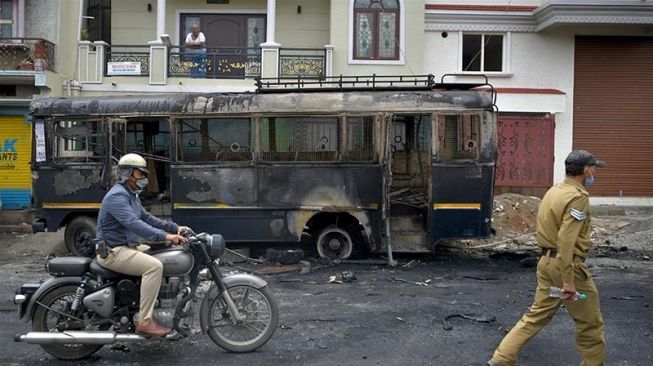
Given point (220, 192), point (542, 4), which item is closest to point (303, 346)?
point (220, 192)

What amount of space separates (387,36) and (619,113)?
6.40 meters

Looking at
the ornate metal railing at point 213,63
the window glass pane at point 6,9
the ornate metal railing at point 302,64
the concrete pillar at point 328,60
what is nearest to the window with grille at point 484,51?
the concrete pillar at point 328,60

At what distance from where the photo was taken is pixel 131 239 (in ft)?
18.8

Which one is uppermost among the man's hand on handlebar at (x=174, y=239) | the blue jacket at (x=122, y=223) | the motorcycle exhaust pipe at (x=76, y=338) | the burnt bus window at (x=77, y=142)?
the burnt bus window at (x=77, y=142)

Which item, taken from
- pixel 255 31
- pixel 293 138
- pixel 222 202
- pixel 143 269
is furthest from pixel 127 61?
pixel 143 269

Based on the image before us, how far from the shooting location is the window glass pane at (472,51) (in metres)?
18.1

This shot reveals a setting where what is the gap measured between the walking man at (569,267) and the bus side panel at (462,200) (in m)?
5.06

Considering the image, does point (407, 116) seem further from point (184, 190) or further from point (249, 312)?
point (249, 312)

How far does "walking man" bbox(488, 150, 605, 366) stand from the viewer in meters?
4.84

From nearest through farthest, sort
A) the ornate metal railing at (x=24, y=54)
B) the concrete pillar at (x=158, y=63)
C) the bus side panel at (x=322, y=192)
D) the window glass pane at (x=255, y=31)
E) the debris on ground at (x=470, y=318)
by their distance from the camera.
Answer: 1. the debris on ground at (x=470, y=318)
2. the bus side panel at (x=322, y=192)
3. the ornate metal railing at (x=24, y=54)
4. the concrete pillar at (x=158, y=63)
5. the window glass pane at (x=255, y=31)

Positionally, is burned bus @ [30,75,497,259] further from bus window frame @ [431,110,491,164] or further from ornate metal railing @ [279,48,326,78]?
ornate metal railing @ [279,48,326,78]

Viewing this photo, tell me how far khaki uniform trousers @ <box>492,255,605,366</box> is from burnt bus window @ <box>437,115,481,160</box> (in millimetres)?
5326

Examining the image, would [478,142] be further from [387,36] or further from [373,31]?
[373,31]

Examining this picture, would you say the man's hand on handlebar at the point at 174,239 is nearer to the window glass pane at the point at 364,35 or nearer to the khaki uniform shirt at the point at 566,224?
the khaki uniform shirt at the point at 566,224
